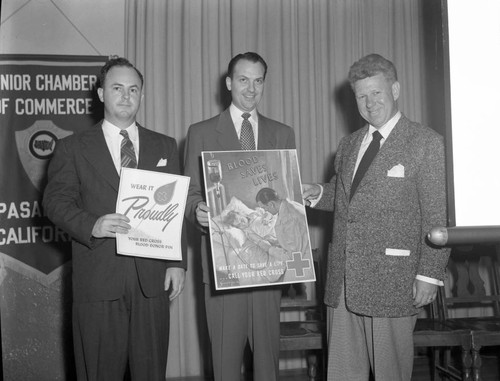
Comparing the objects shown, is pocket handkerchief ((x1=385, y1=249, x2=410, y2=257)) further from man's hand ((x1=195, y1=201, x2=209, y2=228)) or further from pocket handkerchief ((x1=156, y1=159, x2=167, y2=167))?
pocket handkerchief ((x1=156, y1=159, x2=167, y2=167))

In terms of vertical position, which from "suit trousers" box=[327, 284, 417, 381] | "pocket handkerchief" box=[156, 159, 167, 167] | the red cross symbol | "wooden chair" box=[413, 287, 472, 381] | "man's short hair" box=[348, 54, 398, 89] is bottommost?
"wooden chair" box=[413, 287, 472, 381]

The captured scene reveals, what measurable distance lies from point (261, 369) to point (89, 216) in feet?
3.72

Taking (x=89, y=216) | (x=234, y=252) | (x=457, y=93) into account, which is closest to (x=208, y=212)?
(x=234, y=252)

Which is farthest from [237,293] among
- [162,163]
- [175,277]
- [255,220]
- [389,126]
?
[389,126]

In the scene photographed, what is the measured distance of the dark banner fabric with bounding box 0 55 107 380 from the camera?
3848 millimetres

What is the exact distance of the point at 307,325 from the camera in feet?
12.0

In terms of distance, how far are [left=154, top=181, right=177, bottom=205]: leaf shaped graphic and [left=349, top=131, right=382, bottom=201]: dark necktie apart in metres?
0.79

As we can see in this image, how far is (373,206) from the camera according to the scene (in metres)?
2.35

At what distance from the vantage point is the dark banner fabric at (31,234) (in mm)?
3848

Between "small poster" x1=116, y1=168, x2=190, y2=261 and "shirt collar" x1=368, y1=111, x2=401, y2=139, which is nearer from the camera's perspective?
"small poster" x1=116, y1=168, x2=190, y2=261

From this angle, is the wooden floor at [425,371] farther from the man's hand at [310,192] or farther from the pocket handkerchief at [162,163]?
the pocket handkerchief at [162,163]

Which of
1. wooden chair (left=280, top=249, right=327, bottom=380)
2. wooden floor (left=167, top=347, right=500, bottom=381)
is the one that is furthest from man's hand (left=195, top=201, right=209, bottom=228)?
wooden floor (left=167, top=347, right=500, bottom=381)

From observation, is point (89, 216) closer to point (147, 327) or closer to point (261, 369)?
point (147, 327)

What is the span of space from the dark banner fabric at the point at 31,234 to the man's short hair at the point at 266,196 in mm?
2002
